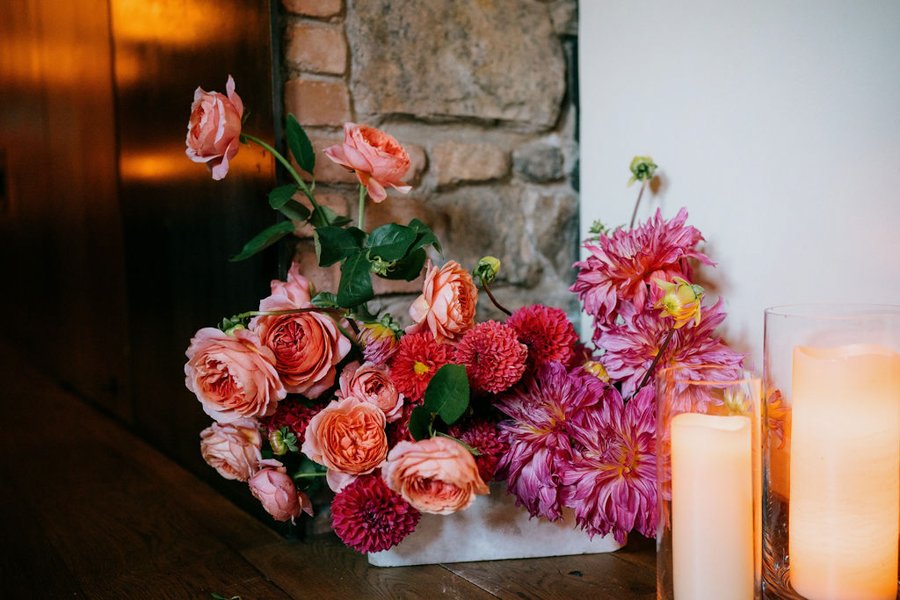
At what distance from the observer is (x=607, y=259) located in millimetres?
905

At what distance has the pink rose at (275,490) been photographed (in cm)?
86

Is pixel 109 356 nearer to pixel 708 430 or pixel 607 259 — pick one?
pixel 607 259

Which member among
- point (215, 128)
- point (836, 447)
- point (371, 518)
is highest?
point (215, 128)

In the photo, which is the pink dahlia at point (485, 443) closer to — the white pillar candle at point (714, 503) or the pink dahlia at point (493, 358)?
the pink dahlia at point (493, 358)

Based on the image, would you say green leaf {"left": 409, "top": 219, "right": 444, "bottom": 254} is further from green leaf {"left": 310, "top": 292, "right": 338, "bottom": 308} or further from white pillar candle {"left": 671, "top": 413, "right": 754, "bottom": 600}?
white pillar candle {"left": 671, "top": 413, "right": 754, "bottom": 600}

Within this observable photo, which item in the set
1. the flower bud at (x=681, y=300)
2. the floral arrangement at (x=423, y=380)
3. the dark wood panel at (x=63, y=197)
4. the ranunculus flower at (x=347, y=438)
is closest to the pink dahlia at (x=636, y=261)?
the floral arrangement at (x=423, y=380)

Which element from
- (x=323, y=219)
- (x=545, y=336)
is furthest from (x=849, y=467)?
(x=323, y=219)

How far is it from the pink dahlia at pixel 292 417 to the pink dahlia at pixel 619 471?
32 centimetres

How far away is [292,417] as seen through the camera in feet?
2.86

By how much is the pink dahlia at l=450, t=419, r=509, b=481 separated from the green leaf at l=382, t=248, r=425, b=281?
0.21 metres

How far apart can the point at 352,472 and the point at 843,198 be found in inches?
26.1

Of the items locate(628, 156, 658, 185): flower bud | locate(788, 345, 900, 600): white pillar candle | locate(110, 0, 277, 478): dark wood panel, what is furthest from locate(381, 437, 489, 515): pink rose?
locate(628, 156, 658, 185): flower bud

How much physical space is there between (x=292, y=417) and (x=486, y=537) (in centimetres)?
28

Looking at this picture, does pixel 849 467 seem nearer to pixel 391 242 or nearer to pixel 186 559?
pixel 391 242
